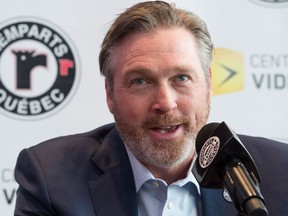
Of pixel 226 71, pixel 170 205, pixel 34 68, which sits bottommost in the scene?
pixel 170 205

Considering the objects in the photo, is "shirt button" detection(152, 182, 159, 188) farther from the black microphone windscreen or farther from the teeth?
the black microphone windscreen

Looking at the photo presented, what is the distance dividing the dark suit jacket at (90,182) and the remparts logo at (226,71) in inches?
18.3

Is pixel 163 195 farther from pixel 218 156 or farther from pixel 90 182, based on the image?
pixel 218 156

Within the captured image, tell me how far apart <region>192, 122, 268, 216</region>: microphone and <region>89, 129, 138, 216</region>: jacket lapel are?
1.42 feet

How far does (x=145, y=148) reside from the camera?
1408 millimetres

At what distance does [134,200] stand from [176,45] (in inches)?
15.0

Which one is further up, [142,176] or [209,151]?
[209,151]

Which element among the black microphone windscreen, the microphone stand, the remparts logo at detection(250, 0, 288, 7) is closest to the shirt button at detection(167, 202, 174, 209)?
the black microphone windscreen

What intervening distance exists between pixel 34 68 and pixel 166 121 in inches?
27.7

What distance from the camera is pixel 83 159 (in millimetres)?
1515

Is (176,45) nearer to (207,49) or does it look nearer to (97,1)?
(207,49)

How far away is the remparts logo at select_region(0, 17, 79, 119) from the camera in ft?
6.23

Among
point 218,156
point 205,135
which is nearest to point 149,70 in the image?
point 205,135

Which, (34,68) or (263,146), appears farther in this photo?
(34,68)
